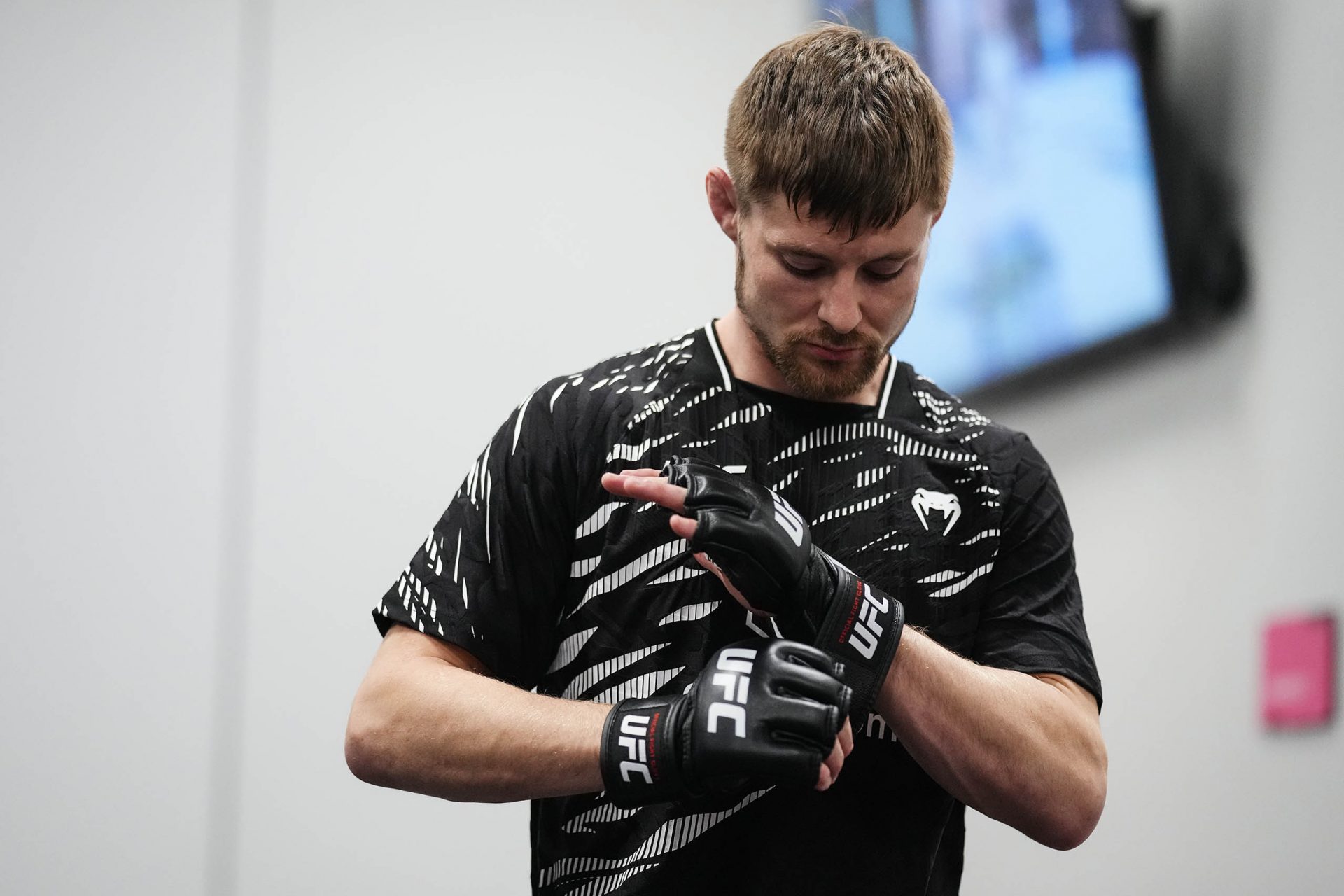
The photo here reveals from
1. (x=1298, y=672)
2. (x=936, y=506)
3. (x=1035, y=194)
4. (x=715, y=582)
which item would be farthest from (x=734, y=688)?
(x=1035, y=194)

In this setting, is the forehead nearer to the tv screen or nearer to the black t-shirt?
the black t-shirt

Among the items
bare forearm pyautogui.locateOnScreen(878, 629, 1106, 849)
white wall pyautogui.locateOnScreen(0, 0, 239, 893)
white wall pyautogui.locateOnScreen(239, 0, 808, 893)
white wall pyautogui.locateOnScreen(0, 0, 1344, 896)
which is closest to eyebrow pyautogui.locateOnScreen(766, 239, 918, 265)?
bare forearm pyautogui.locateOnScreen(878, 629, 1106, 849)

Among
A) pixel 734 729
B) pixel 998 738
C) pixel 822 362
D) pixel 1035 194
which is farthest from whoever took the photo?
pixel 1035 194

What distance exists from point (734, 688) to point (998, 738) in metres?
0.26

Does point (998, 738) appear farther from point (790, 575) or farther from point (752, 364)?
point (752, 364)

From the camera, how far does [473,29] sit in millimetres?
2809

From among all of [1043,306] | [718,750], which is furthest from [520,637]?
[1043,306]

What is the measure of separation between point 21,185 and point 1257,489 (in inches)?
91.1

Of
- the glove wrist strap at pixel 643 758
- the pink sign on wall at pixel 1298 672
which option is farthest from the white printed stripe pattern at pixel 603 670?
the pink sign on wall at pixel 1298 672

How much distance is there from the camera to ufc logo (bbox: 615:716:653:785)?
103cm

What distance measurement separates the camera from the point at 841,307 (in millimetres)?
1193

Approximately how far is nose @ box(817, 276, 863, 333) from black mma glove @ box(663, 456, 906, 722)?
0.20 metres

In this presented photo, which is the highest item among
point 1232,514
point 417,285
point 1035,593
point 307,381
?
Answer: point 417,285

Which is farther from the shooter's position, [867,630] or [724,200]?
[724,200]
